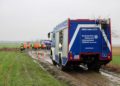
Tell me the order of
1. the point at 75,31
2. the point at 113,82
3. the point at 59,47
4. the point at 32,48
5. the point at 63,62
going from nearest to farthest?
the point at 113,82
the point at 75,31
the point at 63,62
the point at 59,47
the point at 32,48

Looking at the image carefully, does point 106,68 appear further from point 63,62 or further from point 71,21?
point 71,21

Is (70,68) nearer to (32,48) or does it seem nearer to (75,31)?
(75,31)

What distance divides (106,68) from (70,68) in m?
3.07

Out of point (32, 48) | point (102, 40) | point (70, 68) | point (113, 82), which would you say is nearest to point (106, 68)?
point (70, 68)

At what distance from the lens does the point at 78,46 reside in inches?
837

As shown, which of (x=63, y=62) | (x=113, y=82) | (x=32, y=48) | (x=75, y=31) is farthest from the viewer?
(x=32, y=48)

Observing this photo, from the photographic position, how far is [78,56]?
69.5ft

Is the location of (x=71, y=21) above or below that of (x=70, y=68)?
above

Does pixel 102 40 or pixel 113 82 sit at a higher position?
pixel 102 40

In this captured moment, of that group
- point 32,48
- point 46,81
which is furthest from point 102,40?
point 32,48

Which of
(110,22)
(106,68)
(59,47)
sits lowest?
(106,68)

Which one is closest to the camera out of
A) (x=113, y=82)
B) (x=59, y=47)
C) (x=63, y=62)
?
(x=113, y=82)

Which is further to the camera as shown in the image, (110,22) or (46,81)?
(110,22)

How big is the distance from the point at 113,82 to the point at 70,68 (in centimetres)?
703
